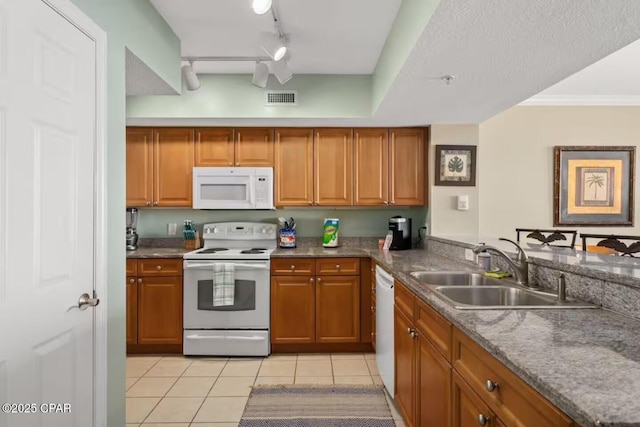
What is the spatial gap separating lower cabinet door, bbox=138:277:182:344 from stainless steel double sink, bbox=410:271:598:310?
7.02 feet

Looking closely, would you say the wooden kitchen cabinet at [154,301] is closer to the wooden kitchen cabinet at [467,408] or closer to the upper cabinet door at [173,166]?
the upper cabinet door at [173,166]

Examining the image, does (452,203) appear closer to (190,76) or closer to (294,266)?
(294,266)

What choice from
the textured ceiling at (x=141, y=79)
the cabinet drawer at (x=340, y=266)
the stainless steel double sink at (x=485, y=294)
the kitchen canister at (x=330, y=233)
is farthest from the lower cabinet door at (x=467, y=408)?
the kitchen canister at (x=330, y=233)

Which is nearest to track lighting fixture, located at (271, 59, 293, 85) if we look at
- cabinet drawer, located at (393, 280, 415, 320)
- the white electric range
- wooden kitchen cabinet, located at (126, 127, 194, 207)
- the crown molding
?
wooden kitchen cabinet, located at (126, 127, 194, 207)

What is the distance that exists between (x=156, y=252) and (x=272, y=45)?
217 centimetres

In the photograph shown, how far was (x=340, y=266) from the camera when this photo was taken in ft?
11.2

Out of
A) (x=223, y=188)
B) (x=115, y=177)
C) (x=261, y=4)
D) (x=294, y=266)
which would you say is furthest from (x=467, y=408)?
(x=223, y=188)

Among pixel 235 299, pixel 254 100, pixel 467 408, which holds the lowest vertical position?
pixel 235 299

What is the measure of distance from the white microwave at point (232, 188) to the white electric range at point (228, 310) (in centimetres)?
54

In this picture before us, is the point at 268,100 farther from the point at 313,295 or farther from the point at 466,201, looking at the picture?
the point at 466,201

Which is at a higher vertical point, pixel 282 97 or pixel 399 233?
pixel 282 97

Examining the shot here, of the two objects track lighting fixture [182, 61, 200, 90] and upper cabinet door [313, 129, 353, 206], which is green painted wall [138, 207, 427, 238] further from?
track lighting fixture [182, 61, 200, 90]

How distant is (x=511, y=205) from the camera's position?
13.8 ft

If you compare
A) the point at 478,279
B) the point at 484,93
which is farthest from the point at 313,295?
the point at 484,93
